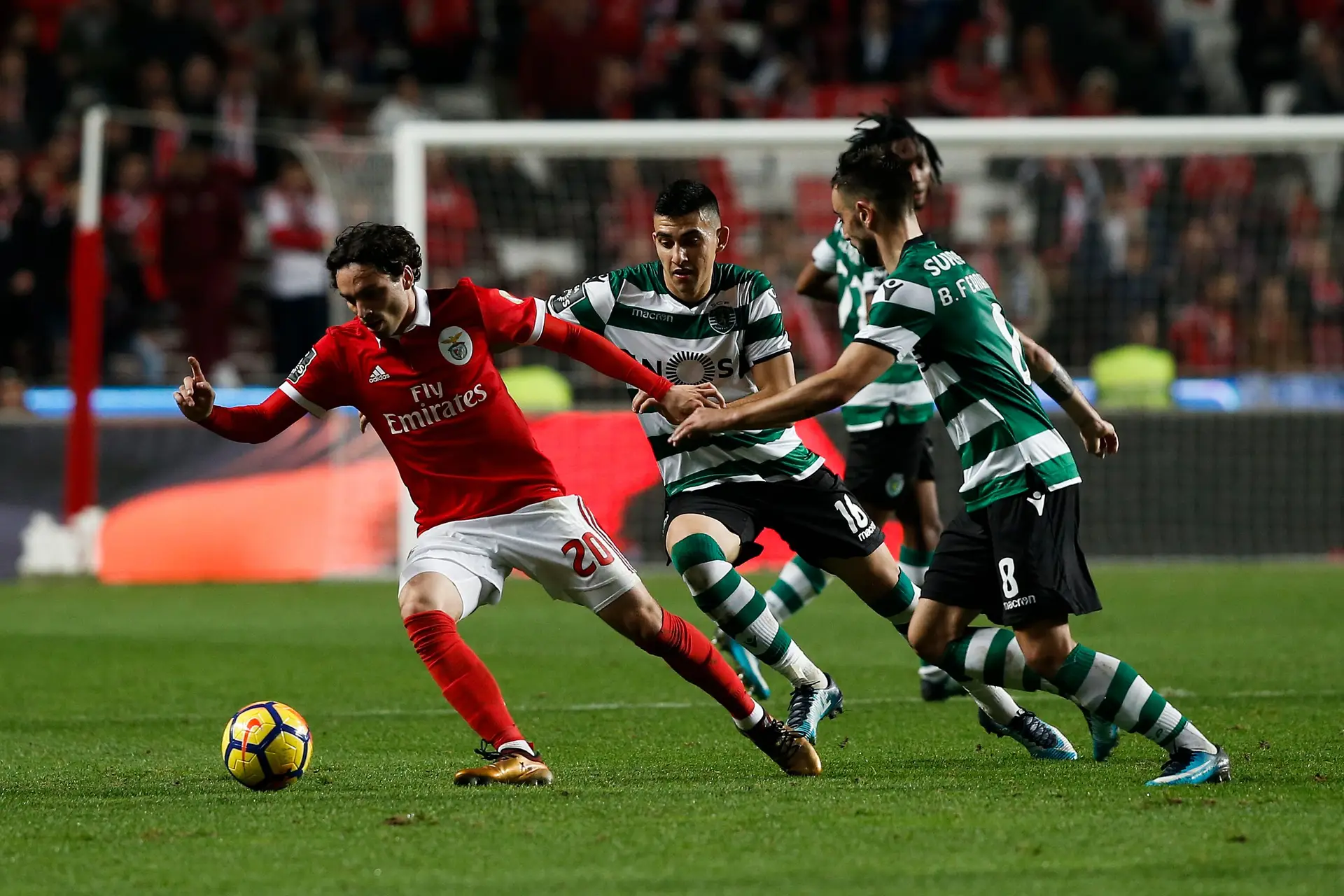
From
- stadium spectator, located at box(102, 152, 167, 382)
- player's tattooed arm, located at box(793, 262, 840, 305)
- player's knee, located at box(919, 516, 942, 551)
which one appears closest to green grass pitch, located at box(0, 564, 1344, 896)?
player's knee, located at box(919, 516, 942, 551)

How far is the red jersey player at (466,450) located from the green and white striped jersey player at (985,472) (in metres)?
0.59

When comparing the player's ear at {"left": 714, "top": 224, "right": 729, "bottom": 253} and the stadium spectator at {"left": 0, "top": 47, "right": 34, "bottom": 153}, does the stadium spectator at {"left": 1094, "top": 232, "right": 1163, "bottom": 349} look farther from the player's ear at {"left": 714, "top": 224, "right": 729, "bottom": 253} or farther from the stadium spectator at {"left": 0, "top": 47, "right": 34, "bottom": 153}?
the stadium spectator at {"left": 0, "top": 47, "right": 34, "bottom": 153}

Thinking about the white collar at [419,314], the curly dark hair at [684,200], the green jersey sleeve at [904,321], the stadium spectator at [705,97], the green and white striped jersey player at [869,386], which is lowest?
the green and white striped jersey player at [869,386]

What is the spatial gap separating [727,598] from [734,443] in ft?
2.03

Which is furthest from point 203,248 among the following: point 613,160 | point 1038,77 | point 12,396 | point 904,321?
point 904,321

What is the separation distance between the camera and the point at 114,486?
13.9m

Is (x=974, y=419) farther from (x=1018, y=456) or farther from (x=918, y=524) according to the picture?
(x=918, y=524)

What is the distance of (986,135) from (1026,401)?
7506 mm

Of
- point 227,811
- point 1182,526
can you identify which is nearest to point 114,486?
point 1182,526

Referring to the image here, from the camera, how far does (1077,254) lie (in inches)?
617

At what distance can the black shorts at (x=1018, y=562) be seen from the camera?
17.7 feet

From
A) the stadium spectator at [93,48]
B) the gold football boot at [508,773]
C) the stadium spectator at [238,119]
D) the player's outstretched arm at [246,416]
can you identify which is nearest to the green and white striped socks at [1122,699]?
the gold football boot at [508,773]

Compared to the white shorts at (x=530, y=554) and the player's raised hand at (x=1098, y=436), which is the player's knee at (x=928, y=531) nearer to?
the player's raised hand at (x=1098, y=436)

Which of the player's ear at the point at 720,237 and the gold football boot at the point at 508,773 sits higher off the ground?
the player's ear at the point at 720,237
